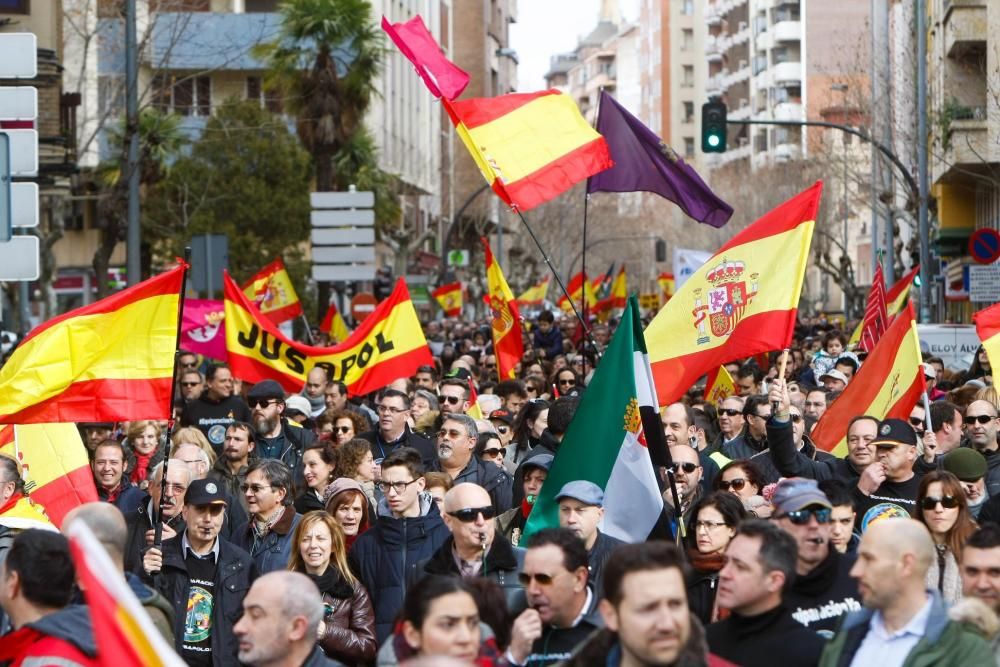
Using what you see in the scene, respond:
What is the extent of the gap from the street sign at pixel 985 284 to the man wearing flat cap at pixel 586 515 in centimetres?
1697

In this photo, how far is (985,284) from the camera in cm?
2398

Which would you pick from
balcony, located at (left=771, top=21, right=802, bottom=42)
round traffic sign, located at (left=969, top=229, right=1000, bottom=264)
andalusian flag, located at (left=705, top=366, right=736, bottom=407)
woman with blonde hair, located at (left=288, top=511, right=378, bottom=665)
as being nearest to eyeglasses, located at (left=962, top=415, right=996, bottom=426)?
woman with blonde hair, located at (left=288, top=511, right=378, bottom=665)

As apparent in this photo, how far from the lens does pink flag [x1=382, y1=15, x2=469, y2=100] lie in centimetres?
1408

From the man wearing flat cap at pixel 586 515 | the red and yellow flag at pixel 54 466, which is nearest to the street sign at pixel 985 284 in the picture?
the red and yellow flag at pixel 54 466

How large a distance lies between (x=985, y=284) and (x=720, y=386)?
8.42 m

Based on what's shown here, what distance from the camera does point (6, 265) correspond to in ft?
39.2

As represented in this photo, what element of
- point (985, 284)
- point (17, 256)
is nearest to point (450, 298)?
point (985, 284)

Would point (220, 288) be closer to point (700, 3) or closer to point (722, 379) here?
point (722, 379)

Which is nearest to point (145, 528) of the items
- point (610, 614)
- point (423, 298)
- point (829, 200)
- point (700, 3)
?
point (610, 614)

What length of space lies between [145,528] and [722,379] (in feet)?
26.5

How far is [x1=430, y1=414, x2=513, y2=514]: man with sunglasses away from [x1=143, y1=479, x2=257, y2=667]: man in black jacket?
223 cm

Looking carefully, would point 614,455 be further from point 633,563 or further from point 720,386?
point 720,386

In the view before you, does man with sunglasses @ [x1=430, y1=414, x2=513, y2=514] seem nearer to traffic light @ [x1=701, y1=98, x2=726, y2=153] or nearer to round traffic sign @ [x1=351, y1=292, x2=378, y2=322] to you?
traffic light @ [x1=701, y1=98, x2=726, y2=153]

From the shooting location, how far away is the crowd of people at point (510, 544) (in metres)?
5.87
